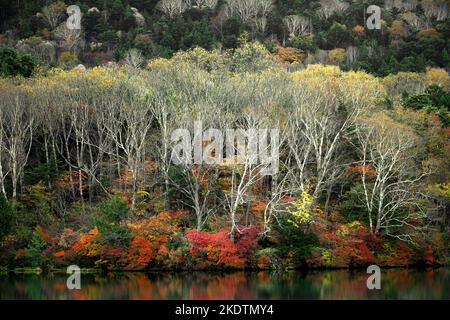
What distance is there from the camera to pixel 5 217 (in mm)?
43938

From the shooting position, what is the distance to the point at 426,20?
9719 centimetres

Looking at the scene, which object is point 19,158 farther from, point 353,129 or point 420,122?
point 420,122

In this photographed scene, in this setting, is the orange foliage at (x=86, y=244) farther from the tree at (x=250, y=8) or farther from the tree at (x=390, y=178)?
the tree at (x=250, y=8)

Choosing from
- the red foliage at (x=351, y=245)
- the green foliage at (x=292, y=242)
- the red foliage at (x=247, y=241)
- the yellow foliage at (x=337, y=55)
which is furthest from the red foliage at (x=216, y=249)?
the yellow foliage at (x=337, y=55)

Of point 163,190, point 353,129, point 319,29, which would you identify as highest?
point 319,29

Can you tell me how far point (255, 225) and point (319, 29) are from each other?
50.6 meters

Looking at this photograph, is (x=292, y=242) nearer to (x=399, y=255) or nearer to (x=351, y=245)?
(x=351, y=245)

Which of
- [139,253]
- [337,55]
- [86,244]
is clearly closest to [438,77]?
[337,55]

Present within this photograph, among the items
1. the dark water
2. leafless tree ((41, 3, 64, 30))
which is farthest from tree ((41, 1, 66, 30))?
the dark water

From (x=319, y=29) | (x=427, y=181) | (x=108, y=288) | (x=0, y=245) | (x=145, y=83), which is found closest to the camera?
(x=108, y=288)

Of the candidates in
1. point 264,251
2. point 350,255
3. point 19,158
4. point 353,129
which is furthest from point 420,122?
point 19,158

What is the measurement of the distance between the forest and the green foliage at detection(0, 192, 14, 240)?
8 cm

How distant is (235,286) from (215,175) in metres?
12.9

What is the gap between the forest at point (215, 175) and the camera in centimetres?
4534
